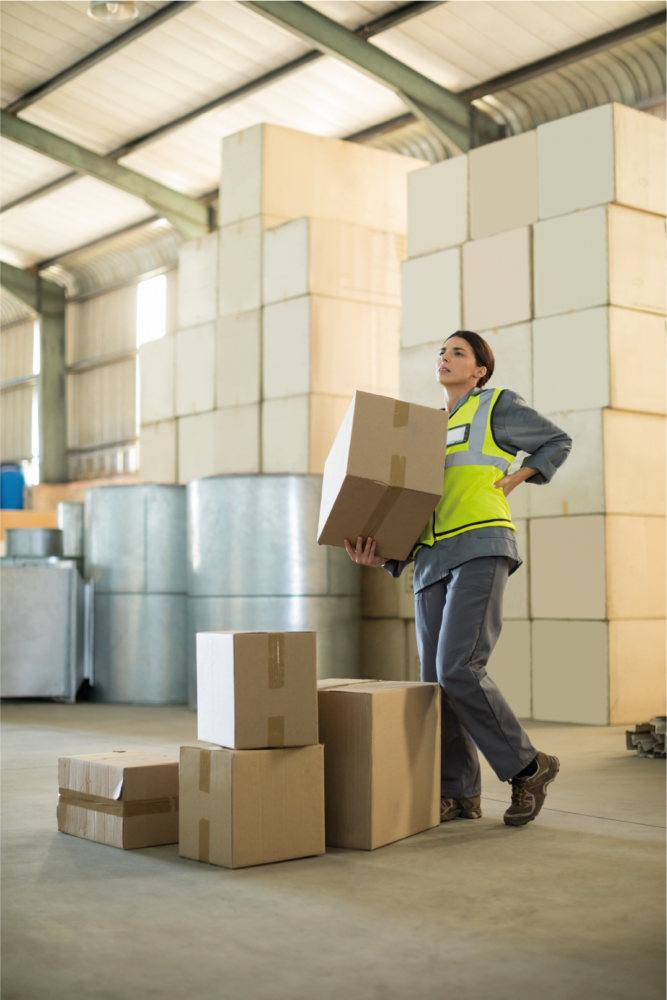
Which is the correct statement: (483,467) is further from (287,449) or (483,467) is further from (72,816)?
(287,449)

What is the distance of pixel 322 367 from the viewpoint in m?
8.60

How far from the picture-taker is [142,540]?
8109 millimetres

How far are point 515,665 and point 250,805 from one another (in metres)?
4.07

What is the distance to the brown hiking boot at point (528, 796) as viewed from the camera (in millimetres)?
3303

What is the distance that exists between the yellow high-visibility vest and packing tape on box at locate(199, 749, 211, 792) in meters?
0.98

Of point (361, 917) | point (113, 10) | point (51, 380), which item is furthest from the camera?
point (51, 380)

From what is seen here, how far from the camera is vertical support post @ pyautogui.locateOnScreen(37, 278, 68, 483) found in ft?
60.1

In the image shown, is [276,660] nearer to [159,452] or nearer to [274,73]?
[159,452]

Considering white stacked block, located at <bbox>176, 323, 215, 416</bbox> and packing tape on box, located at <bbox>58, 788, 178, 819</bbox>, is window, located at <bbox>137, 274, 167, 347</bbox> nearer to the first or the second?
white stacked block, located at <bbox>176, 323, 215, 416</bbox>

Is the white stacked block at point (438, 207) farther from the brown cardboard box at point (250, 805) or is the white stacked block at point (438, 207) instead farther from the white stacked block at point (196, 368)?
the brown cardboard box at point (250, 805)

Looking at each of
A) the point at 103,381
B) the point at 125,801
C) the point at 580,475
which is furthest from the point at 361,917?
the point at 103,381

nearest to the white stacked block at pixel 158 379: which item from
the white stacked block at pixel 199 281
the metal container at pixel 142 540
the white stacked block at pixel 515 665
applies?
the white stacked block at pixel 199 281

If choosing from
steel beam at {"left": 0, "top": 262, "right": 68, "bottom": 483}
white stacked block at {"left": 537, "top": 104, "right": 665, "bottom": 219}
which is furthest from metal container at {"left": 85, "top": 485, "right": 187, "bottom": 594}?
steel beam at {"left": 0, "top": 262, "right": 68, "bottom": 483}

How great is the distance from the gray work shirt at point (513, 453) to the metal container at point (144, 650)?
4.75 metres
